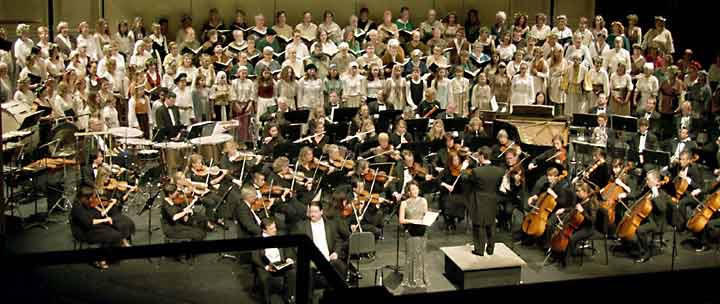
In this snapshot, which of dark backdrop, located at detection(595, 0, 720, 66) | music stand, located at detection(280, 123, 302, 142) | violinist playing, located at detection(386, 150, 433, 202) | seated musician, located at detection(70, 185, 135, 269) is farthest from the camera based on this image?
dark backdrop, located at detection(595, 0, 720, 66)

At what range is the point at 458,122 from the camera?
1109cm

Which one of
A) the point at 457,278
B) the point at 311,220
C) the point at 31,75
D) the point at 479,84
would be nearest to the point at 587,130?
the point at 479,84

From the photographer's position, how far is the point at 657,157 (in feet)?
31.7

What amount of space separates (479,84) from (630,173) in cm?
397

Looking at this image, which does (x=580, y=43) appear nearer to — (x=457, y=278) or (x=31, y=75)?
(x=457, y=278)

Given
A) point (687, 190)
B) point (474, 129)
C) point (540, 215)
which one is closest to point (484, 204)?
point (540, 215)

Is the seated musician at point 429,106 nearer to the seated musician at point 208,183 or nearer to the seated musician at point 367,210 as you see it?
the seated musician at point 367,210

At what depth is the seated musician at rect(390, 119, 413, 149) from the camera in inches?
425

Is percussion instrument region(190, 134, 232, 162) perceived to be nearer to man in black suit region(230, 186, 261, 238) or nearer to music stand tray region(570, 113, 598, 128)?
man in black suit region(230, 186, 261, 238)

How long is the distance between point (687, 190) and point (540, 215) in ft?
6.18

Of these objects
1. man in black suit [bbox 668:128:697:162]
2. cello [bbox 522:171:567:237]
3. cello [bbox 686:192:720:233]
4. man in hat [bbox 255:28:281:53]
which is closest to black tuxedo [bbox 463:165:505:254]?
cello [bbox 522:171:567:237]

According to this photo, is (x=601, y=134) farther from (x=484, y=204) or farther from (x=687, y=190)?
(x=484, y=204)

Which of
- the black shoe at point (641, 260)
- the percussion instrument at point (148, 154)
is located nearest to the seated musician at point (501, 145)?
the black shoe at point (641, 260)

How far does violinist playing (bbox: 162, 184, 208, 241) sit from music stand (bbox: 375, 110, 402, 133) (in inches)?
132
